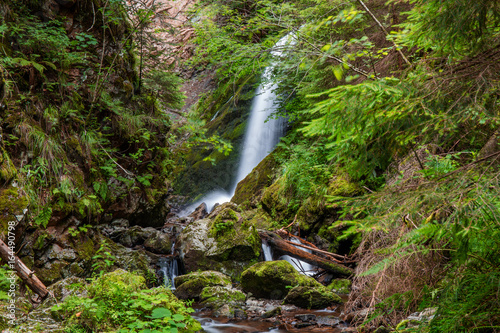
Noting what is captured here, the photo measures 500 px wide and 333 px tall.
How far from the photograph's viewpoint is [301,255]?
7.69 m

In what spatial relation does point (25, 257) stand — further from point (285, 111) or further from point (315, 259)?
point (285, 111)

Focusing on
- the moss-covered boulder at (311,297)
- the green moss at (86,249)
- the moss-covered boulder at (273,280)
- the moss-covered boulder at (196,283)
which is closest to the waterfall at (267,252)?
the moss-covered boulder at (196,283)

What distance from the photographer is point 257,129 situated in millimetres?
17031

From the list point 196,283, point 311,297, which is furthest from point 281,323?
point 196,283

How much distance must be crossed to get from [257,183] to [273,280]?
7.25m

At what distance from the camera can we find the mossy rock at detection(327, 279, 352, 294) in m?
6.67

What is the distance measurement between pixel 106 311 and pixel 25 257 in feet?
11.0

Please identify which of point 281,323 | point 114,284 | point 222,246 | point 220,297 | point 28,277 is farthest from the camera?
point 222,246

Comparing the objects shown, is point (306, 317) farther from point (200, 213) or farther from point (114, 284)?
point (200, 213)

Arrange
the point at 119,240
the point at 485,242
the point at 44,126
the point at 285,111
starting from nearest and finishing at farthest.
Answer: the point at 485,242
the point at 44,126
the point at 119,240
the point at 285,111

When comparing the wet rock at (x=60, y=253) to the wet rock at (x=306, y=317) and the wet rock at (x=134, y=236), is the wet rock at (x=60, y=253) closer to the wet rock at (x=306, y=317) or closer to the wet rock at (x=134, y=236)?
the wet rock at (x=134, y=236)

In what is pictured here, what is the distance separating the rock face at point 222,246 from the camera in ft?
27.1

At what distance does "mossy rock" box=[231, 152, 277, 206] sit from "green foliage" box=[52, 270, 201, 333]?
964cm

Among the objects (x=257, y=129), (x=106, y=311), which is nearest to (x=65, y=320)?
(x=106, y=311)
